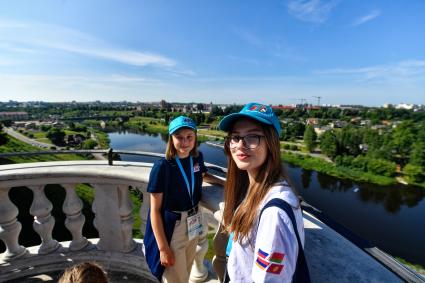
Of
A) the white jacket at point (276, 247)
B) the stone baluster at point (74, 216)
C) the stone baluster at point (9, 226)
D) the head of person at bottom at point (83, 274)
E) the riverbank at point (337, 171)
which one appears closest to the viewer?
the white jacket at point (276, 247)

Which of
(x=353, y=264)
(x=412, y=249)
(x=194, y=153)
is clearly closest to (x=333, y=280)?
(x=353, y=264)

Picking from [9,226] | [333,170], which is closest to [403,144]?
[333,170]

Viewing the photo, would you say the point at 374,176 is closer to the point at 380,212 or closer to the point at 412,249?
the point at 380,212

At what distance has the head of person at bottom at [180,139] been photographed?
6.27ft

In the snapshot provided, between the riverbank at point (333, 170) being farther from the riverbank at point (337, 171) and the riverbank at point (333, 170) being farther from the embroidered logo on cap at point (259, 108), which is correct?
the embroidered logo on cap at point (259, 108)

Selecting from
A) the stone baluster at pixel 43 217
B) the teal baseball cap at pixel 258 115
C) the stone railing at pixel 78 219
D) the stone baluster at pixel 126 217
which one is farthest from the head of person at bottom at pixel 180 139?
the stone baluster at pixel 43 217

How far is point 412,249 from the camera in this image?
19000 mm

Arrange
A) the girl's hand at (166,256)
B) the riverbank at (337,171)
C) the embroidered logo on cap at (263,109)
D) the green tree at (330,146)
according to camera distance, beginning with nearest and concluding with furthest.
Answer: the embroidered logo on cap at (263,109), the girl's hand at (166,256), the riverbank at (337,171), the green tree at (330,146)

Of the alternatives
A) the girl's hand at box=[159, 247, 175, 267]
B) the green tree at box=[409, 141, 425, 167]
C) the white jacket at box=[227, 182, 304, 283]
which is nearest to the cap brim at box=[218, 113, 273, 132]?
the white jacket at box=[227, 182, 304, 283]

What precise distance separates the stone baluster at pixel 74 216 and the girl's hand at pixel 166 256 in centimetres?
134

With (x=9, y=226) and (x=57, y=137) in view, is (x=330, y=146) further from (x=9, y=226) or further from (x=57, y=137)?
(x=57, y=137)

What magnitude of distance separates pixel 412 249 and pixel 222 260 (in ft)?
80.3

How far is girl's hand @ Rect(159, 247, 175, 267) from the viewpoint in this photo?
5.99ft

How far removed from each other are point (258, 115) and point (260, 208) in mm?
444
